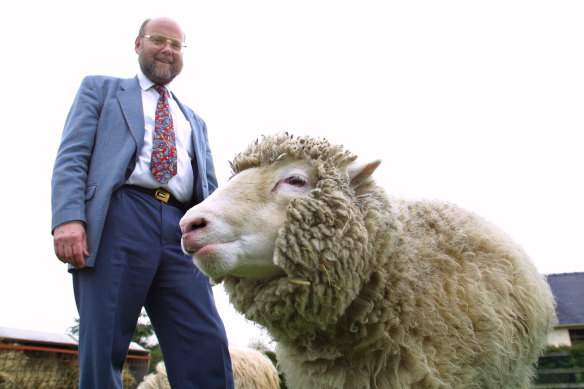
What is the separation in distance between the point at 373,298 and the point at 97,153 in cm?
163

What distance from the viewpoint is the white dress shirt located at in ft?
7.75

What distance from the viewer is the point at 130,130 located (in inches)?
94.5

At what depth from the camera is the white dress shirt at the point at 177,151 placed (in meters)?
2.36

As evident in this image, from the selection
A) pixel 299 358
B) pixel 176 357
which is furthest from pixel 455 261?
pixel 176 357

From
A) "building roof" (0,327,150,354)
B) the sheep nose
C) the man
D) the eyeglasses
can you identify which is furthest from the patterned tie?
"building roof" (0,327,150,354)

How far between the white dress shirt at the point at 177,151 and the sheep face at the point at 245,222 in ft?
1.73

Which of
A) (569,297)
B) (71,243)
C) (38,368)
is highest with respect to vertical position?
(71,243)

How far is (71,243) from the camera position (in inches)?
81.7

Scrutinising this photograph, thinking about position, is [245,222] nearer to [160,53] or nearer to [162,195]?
[162,195]

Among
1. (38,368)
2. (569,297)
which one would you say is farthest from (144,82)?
(569,297)

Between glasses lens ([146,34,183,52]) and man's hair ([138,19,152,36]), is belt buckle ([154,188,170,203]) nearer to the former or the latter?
glasses lens ([146,34,183,52])

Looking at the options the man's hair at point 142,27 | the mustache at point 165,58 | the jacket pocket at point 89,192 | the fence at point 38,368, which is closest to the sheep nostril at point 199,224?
the jacket pocket at point 89,192

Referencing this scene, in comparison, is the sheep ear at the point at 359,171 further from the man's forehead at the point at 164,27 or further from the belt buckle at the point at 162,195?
the man's forehead at the point at 164,27

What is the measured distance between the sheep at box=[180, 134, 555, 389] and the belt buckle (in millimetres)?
506
